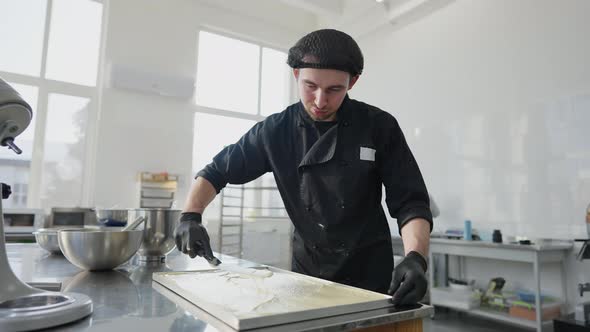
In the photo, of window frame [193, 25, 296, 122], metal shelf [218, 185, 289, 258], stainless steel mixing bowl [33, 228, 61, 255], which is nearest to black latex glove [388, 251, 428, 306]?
stainless steel mixing bowl [33, 228, 61, 255]

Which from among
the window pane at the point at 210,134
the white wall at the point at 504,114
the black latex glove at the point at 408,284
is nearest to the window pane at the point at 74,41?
the window pane at the point at 210,134

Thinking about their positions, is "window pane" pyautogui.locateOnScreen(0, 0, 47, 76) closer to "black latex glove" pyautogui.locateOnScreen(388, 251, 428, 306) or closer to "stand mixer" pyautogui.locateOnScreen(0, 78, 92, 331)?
"stand mixer" pyautogui.locateOnScreen(0, 78, 92, 331)

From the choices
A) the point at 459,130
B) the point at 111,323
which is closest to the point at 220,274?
the point at 111,323

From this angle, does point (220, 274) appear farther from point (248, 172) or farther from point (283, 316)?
point (248, 172)

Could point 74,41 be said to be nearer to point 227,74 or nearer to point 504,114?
point 227,74

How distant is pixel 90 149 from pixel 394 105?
3.73 meters

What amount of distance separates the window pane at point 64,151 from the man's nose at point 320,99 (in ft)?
13.7

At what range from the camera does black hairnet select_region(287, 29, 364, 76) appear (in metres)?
1.23

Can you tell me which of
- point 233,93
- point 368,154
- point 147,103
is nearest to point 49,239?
point 368,154

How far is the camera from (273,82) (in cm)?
628

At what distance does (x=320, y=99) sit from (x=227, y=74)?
15.6ft

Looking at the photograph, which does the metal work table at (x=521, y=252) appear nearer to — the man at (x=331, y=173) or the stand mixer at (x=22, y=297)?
the man at (x=331, y=173)

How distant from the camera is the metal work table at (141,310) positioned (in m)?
0.64

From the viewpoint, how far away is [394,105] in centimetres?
496
